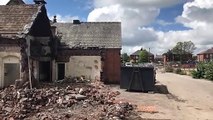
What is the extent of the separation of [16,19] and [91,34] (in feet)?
29.1

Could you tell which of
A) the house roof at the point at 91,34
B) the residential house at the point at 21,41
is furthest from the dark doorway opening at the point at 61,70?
the residential house at the point at 21,41

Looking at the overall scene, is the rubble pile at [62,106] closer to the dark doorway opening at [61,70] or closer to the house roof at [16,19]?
the house roof at [16,19]

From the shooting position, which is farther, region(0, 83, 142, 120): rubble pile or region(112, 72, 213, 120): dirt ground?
region(112, 72, 213, 120): dirt ground

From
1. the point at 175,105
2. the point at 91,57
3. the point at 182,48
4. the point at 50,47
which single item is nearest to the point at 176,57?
the point at 182,48

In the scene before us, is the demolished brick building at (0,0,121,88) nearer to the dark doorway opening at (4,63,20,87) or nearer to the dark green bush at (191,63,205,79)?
the dark doorway opening at (4,63,20,87)

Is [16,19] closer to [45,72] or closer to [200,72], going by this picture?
[45,72]

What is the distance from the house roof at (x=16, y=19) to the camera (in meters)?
27.8

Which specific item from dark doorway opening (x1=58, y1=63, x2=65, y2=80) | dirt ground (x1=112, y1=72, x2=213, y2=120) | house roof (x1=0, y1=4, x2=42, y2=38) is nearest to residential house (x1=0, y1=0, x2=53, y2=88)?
house roof (x1=0, y1=4, x2=42, y2=38)

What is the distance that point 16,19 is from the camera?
95.6 ft

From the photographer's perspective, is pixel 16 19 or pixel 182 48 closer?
pixel 16 19

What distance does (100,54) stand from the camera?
33.7 meters

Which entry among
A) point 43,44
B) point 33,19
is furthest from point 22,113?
point 43,44

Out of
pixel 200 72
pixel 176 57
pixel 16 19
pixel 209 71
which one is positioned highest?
pixel 16 19

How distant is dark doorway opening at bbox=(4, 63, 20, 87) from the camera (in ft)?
92.0
